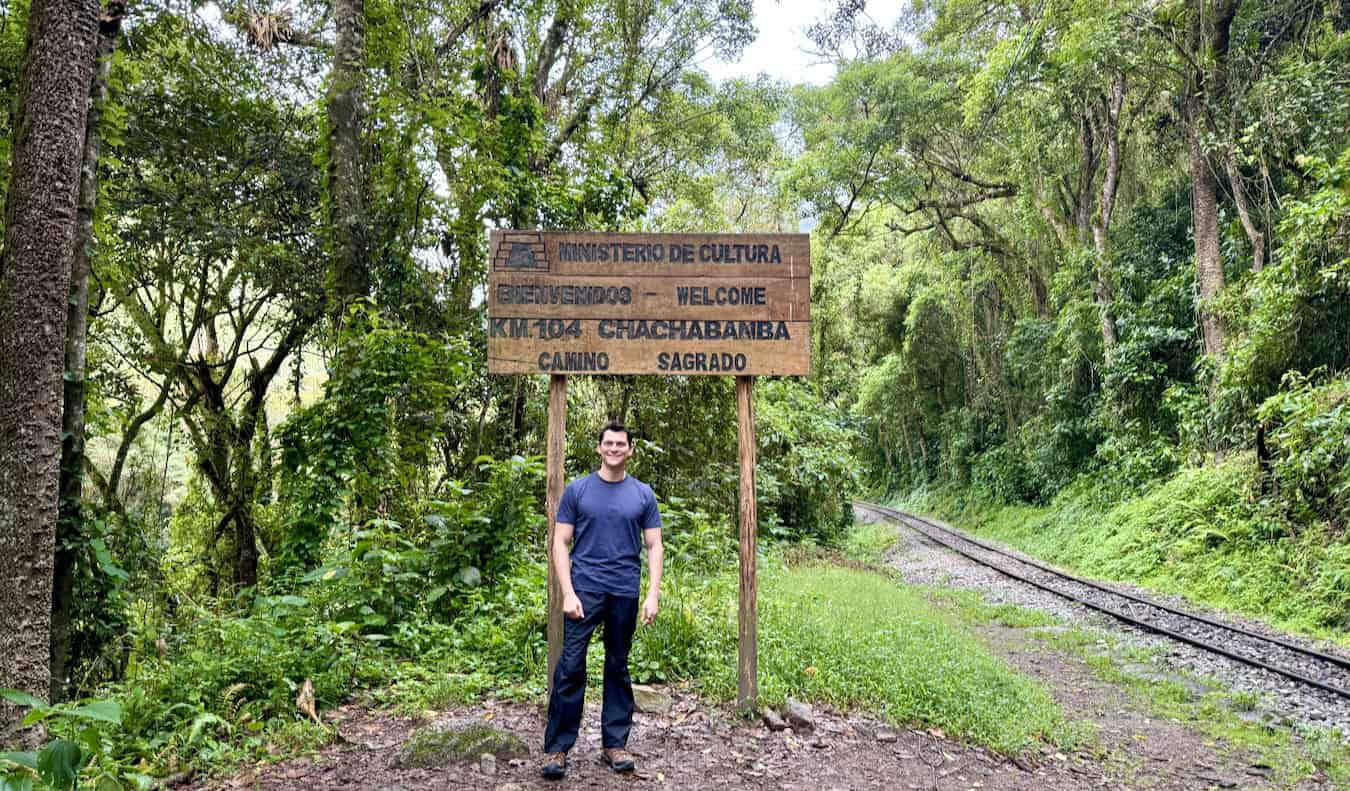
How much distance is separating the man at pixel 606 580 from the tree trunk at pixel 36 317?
2.52 meters

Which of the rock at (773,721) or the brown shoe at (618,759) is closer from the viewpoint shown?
the brown shoe at (618,759)

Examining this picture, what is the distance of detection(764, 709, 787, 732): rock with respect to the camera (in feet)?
17.0

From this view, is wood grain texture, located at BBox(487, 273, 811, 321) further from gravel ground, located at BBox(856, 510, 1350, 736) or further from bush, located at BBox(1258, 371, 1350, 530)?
bush, located at BBox(1258, 371, 1350, 530)

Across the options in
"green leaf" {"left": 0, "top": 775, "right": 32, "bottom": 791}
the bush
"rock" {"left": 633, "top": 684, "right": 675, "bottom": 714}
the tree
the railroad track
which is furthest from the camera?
the bush

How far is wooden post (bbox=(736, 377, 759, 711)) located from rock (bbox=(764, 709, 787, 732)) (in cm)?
12

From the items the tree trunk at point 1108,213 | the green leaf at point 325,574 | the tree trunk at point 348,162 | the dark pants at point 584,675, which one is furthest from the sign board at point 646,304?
the tree trunk at point 1108,213

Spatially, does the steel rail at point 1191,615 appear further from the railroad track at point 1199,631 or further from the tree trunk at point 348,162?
the tree trunk at point 348,162

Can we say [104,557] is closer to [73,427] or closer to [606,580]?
[73,427]

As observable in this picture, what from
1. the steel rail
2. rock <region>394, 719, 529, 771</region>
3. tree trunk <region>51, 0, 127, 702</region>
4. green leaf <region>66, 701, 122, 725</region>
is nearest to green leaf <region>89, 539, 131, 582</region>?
tree trunk <region>51, 0, 127, 702</region>

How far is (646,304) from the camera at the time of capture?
532 cm

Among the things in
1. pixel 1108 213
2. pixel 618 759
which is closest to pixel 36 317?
pixel 618 759

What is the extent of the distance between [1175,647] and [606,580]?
26.4 feet

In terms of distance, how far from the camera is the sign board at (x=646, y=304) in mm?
5277

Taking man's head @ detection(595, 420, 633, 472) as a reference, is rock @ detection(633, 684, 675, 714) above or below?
below
